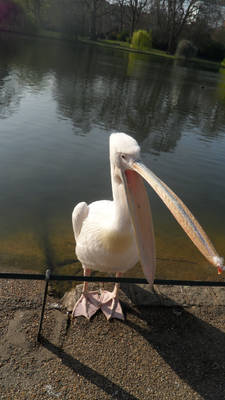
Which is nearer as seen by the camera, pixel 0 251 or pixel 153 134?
pixel 0 251

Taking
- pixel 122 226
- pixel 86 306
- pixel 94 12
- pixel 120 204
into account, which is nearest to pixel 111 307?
pixel 86 306

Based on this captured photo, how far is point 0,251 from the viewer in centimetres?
361

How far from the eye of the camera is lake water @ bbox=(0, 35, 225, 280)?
12.9 ft

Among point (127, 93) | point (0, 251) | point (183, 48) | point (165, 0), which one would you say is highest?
point (165, 0)

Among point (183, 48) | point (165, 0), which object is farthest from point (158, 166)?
point (165, 0)

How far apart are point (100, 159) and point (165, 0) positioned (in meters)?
51.4

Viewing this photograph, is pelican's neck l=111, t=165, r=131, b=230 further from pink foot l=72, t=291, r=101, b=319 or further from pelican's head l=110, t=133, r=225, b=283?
pink foot l=72, t=291, r=101, b=319

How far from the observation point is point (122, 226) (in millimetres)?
2133

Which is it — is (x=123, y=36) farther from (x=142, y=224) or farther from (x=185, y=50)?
(x=142, y=224)

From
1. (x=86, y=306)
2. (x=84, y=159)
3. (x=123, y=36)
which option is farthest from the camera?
(x=123, y=36)

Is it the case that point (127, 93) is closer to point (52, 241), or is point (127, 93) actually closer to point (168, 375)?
point (52, 241)

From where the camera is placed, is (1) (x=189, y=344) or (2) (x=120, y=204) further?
(1) (x=189, y=344)

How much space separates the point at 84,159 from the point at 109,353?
185 inches

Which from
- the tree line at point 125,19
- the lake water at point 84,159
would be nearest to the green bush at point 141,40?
the tree line at point 125,19
